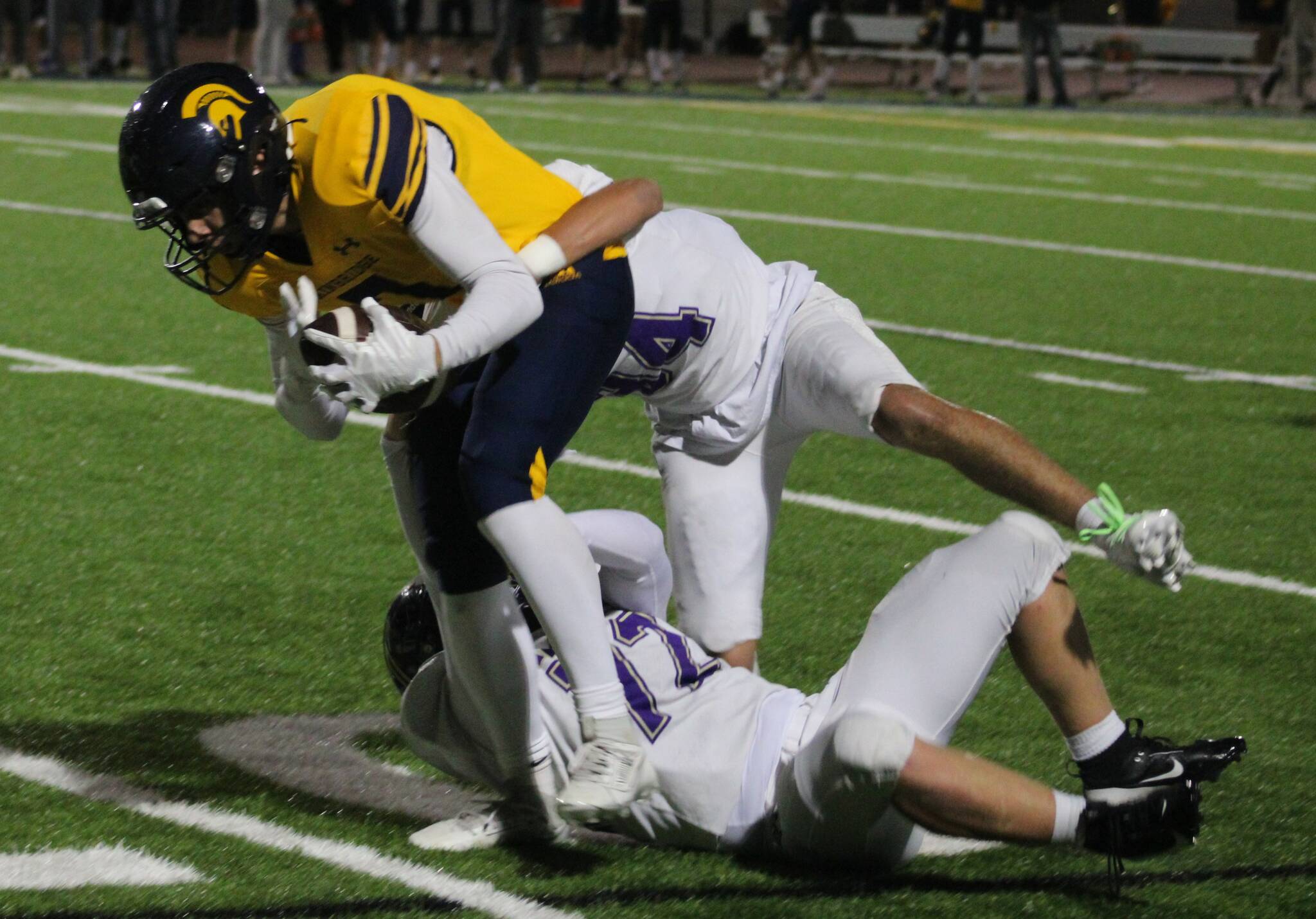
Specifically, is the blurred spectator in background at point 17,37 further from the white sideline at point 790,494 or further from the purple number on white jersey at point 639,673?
the purple number on white jersey at point 639,673

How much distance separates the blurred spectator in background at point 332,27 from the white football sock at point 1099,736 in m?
17.6

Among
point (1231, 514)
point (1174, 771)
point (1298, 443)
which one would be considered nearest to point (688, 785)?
point (1174, 771)

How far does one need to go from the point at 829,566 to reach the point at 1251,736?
4.39 feet

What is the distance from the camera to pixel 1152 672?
4039 millimetres

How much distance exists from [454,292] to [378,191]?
1.06 feet

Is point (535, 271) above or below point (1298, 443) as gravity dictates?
above

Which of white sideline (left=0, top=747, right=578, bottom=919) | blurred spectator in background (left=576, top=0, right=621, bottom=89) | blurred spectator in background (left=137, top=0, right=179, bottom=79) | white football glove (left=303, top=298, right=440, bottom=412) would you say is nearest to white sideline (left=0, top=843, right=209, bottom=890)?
white sideline (left=0, top=747, right=578, bottom=919)

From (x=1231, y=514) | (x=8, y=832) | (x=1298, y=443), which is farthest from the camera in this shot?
(x=1298, y=443)

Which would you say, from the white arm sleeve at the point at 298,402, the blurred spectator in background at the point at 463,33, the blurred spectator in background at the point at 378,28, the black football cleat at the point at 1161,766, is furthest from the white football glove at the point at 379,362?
the blurred spectator in background at the point at 463,33

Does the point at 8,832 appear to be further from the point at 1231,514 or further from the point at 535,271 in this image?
the point at 1231,514

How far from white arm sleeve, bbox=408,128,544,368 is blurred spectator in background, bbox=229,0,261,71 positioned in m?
16.0

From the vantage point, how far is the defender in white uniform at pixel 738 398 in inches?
133

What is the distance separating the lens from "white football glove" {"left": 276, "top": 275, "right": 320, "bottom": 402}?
2.98 m

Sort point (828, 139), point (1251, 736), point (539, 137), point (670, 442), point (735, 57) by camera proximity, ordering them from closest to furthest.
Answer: point (1251, 736) → point (670, 442) → point (539, 137) → point (828, 139) → point (735, 57)
